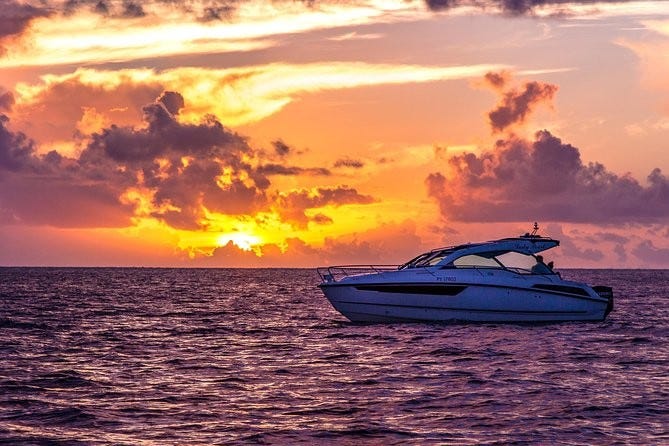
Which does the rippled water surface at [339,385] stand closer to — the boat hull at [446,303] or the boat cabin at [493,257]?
the boat hull at [446,303]

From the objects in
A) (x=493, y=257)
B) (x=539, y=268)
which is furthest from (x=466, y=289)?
(x=539, y=268)

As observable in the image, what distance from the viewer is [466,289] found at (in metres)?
33.1

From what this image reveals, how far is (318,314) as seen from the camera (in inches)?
1854

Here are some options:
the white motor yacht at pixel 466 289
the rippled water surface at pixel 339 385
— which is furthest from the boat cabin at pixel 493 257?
the rippled water surface at pixel 339 385

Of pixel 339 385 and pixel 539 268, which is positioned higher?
pixel 539 268

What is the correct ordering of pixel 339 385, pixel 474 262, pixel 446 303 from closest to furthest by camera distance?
pixel 339 385 → pixel 446 303 → pixel 474 262

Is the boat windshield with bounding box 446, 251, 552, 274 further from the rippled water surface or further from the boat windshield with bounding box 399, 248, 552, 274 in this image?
the rippled water surface

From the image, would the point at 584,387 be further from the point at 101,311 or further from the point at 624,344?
the point at 101,311

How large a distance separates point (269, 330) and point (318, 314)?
35.4 feet

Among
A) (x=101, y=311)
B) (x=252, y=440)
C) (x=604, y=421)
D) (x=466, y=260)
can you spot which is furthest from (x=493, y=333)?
(x=101, y=311)

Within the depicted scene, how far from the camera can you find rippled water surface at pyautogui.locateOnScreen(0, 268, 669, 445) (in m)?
15.0

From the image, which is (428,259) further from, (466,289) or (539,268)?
(539,268)

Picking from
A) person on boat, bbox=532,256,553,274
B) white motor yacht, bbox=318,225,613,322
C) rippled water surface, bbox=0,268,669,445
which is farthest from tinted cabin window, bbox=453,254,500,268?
rippled water surface, bbox=0,268,669,445

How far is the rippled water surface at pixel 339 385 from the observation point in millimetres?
14953
